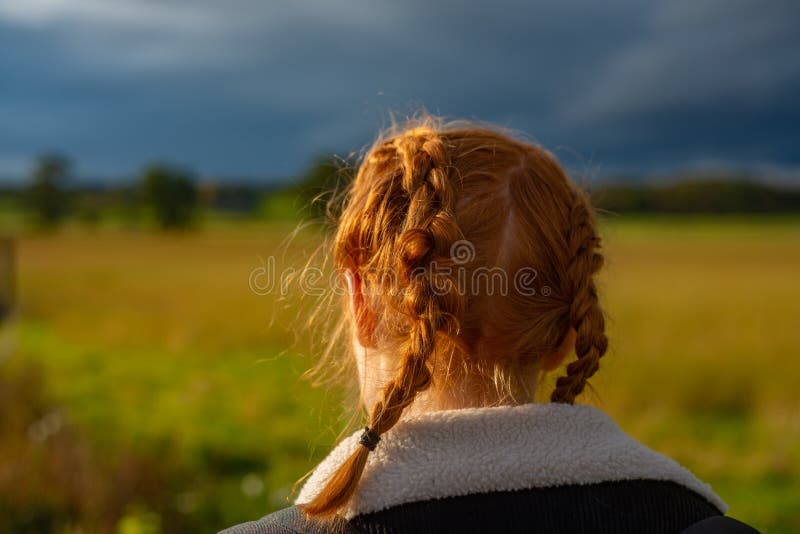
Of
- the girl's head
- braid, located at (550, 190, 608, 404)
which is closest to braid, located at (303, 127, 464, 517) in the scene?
the girl's head

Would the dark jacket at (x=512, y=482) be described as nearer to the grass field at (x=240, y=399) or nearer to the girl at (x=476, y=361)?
the girl at (x=476, y=361)

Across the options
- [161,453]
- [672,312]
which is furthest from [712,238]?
[161,453]

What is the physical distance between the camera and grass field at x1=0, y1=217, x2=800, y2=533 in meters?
4.22

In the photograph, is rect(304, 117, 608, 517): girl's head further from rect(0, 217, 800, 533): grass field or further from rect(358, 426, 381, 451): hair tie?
rect(0, 217, 800, 533): grass field

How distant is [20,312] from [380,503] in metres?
19.3

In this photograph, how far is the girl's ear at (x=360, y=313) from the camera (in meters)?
1.55

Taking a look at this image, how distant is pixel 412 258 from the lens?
1387 mm

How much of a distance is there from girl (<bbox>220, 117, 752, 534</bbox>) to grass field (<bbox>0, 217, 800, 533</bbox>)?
563mm

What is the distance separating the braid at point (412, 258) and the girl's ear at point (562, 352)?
0.33 metres

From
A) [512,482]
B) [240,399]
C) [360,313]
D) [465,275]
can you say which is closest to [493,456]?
[512,482]

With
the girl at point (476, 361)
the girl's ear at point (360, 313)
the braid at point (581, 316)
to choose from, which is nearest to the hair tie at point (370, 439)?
the girl at point (476, 361)

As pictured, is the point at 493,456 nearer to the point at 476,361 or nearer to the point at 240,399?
the point at 476,361

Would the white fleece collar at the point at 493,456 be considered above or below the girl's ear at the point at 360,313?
below

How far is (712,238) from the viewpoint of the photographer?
5534 cm
